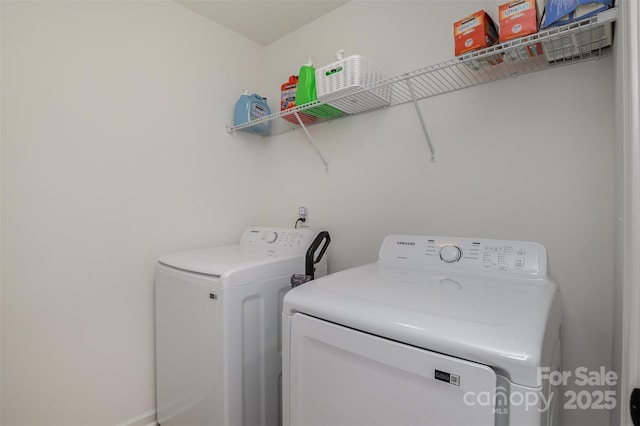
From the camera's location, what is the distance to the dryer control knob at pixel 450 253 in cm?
137

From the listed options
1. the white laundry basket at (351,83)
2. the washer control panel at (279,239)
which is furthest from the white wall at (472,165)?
the washer control panel at (279,239)

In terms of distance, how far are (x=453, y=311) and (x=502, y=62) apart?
45.5 inches

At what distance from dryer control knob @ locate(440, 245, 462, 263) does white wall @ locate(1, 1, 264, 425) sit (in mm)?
1564

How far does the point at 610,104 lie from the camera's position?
119 cm

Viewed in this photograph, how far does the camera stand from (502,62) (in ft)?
4.48

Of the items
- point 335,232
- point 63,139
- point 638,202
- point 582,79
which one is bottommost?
point 335,232

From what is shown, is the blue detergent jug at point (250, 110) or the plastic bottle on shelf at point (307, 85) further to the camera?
the blue detergent jug at point (250, 110)

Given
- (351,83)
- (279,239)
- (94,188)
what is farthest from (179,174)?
(351,83)

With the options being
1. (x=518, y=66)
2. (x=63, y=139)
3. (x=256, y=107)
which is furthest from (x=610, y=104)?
(x=63, y=139)

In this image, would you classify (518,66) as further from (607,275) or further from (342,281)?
(342,281)

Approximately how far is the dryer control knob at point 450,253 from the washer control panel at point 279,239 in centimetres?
79

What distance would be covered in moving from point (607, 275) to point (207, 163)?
88.2 inches

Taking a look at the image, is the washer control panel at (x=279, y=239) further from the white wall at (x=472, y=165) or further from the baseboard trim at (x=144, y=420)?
the baseboard trim at (x=144, y=420)

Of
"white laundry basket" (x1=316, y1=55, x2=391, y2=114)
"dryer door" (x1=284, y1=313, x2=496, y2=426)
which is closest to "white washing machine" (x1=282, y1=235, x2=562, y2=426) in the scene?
"dryer door" (x1=284, y1=313, x2=496, y2=426)
